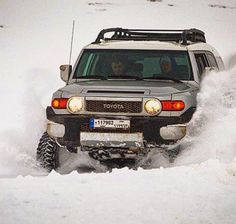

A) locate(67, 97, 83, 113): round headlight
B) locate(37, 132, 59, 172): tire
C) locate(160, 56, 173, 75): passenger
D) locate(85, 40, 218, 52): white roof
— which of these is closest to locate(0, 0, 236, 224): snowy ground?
locate(37, 132, 59, 172): tire

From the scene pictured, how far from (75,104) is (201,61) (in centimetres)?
221

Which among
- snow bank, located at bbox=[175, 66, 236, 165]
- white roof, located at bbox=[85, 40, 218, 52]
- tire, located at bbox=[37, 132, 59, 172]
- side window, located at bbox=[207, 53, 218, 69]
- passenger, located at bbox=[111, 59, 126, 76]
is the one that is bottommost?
tire, located at bbox=[37, 132, 59, 172]

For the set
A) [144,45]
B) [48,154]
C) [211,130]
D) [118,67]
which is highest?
[144,45]

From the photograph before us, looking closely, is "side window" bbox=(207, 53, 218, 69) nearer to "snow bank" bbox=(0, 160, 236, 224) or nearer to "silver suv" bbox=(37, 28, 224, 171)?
"silver suv" bbox=(37, 28, 224, 171)

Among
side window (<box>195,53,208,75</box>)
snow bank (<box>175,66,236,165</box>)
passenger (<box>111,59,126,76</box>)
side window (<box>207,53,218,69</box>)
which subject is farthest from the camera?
side window (<box>207,53,218,69</box>)

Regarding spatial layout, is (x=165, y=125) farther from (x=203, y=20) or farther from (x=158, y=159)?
(x=203, y=20)

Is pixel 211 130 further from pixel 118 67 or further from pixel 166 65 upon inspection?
pixel 118 67

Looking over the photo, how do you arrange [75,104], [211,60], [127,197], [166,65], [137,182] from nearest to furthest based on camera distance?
[127,197], [137,182], [75,104], [166,65], [211,60]

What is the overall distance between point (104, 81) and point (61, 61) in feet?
56.0

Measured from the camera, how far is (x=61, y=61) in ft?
78.4

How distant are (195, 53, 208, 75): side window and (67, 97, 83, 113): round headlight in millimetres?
1937

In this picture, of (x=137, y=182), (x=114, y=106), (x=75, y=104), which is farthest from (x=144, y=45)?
(x=137, y=182)

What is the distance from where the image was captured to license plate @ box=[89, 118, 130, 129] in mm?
6262

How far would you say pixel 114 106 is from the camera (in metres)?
6.34
